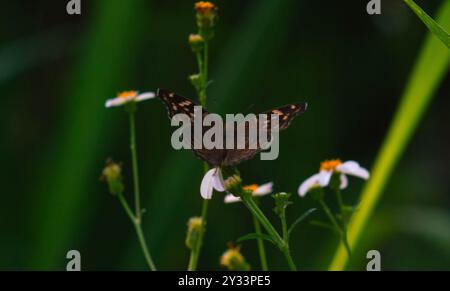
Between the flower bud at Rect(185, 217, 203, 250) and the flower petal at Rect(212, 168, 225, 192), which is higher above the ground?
the flower petal at Rect(212, 168, 225, 192)

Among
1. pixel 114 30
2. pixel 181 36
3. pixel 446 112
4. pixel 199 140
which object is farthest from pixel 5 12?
pixel 199 140

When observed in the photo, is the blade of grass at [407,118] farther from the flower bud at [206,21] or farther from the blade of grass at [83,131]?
the blade of grass at [83,131]

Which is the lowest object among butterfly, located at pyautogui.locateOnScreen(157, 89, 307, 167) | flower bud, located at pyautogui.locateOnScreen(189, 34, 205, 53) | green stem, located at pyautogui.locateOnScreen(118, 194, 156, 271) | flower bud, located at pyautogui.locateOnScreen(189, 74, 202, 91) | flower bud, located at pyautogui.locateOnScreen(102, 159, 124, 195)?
green stem, located at pyautogui.locateOnScreen(118, 194, 156, 271)

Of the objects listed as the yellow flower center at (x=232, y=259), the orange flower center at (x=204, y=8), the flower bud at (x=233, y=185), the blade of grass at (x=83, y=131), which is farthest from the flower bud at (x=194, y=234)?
the blade of grass at (x=83, y=131)

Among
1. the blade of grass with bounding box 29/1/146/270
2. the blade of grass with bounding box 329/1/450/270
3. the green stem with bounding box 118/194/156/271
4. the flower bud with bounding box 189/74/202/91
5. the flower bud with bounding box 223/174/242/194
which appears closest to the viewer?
the flower bud with bounding box 223/174/242/194

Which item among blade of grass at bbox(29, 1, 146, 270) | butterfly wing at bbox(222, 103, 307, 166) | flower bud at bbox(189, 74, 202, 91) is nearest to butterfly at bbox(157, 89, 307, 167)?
butterfly wing at bbox(222, 103, 307, 166)

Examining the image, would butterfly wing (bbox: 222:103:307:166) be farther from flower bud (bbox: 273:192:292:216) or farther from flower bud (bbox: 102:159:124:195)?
flower bud (bbox: 102:159:124:195)

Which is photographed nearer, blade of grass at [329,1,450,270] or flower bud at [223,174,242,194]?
flower bud at [223,174,242,194]
